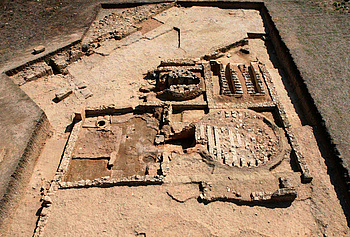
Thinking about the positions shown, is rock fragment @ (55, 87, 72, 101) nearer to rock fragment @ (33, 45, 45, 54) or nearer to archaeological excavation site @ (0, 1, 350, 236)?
archaeological excavation site @ (0, 1, 350, 236)

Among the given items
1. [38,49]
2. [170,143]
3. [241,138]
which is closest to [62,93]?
[38,49]

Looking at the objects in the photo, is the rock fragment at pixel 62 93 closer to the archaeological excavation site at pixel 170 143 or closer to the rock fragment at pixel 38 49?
the archaeological excavation site at pixel 170 143

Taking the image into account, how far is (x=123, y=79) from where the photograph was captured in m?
10.8

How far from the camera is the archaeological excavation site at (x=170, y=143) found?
632 cm

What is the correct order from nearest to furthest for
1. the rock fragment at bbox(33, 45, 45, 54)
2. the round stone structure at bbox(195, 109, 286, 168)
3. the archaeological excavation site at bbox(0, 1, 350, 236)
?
the archaeological excavation site at bbox(0, 1, 350, 236) < the round stone structure at bbox(195, 109, 286, 168) < the rock fragment at bbox(33, 45, 45, 54)

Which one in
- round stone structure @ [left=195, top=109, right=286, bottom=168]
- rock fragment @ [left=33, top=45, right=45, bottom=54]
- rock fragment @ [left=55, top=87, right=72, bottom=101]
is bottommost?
round stone structure @ [left=195, top=109, right=286, bottom=168]

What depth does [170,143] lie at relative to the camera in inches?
328

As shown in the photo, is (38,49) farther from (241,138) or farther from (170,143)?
(241,138)

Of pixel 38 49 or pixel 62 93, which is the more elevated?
pixel 38 49

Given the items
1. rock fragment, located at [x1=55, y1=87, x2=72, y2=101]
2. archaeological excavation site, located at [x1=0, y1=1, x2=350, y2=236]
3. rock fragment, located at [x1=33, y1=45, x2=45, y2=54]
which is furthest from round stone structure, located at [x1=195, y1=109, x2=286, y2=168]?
rock fragment, located at [x1=33, y1=45, x2=45, y2=54]

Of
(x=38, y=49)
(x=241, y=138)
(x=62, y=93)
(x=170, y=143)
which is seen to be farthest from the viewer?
(x=38, y=49)

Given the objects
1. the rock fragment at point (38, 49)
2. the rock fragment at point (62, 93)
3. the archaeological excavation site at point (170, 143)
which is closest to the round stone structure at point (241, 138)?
the archaeological excavation site at point (170, 143)

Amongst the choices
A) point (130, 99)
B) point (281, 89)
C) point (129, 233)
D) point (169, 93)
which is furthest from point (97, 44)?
point (129, 233)

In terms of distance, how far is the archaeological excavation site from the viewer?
249 inches
